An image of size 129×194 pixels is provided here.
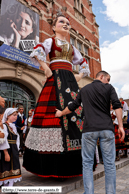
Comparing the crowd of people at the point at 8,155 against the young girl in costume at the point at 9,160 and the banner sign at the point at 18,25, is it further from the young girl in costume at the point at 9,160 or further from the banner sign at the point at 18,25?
the banner sign at the point at 18,25

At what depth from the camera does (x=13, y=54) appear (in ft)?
26.9

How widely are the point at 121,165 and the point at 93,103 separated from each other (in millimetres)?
2974

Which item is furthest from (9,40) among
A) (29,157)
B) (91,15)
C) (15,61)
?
(91,15)

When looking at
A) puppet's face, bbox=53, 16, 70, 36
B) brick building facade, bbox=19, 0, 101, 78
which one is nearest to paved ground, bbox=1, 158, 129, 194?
puppet's face, bbox=53, 16, 70, 36

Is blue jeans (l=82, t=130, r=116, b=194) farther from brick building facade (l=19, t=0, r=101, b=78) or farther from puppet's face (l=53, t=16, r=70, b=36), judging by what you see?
brick building facade (l=19, t=0, r=101, b=78)

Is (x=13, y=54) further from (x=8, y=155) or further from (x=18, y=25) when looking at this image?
(x=8, y=155)

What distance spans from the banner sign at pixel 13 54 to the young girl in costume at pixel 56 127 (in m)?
5.69

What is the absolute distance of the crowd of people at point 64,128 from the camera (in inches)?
70.8

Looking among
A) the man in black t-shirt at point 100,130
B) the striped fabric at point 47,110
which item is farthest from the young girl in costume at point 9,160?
the man in black t-shirt at point 100,130

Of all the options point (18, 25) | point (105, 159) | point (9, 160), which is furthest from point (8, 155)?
point (18, 25)

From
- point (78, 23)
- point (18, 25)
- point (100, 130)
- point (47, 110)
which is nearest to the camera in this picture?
point (100, 130)

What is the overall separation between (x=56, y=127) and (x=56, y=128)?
0.02 metres

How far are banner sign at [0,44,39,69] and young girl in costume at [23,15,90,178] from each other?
18.7ft

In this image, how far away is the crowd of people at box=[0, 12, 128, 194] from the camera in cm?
180
